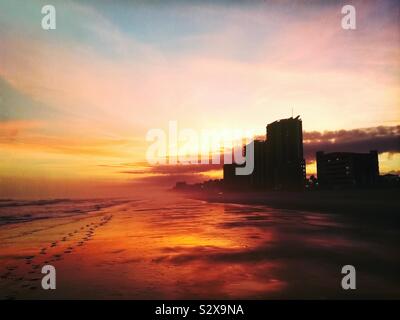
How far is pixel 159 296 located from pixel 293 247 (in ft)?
25.3

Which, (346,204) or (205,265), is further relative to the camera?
(346,204)

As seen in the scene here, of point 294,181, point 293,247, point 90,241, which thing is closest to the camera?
point 293,247

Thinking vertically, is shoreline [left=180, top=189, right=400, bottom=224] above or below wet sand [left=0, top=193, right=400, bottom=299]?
below

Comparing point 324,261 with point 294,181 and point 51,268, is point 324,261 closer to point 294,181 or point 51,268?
point 51,268

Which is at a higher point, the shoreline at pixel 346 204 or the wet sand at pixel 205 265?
the wet sand at pixel 205 265

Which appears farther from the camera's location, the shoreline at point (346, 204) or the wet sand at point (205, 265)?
the shoreline at point (346, 204)

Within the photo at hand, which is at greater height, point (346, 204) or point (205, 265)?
point (205, 265)

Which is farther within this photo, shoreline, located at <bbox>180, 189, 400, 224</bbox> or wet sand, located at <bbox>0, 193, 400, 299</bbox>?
shoreline, located at <bbox>180, 189, 400, 224</bbox>
